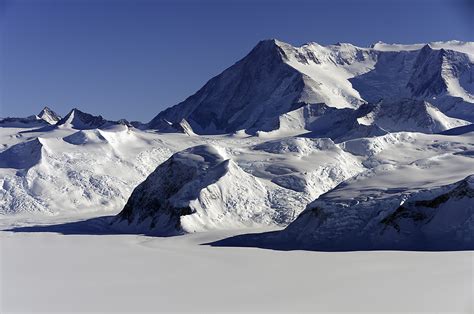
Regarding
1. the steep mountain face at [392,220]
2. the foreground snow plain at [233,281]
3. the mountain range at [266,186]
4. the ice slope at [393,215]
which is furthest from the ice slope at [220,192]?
the foreground snow plain at [233,281]

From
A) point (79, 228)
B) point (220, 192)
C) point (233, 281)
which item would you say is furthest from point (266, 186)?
point (233, 281)

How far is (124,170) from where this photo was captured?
5679 inches

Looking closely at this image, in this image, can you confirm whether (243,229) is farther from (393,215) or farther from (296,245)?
(393,215)

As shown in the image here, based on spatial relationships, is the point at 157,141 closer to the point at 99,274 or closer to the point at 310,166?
the point at 310,166

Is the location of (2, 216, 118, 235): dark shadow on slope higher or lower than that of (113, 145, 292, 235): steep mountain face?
lower

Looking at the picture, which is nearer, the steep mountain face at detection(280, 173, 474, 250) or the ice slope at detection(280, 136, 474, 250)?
the steep mountain face at detection(280, 173, 474, 250)

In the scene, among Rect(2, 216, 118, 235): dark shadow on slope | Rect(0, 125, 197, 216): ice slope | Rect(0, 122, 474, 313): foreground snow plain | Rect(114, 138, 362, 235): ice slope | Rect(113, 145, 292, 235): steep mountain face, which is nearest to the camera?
Rect(0, 122, 474, 313): foreground snow plain

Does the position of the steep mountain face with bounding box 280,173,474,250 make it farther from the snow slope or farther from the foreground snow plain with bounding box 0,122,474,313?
the foreground snow plain with bounding box 0,122,474,313

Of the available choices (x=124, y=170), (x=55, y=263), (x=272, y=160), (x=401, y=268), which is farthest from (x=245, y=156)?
(x=401, y=268)

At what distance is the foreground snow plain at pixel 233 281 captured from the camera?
31.0 metres

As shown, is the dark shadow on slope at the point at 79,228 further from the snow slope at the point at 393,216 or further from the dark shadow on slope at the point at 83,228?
the snow slope at the point at 393,216

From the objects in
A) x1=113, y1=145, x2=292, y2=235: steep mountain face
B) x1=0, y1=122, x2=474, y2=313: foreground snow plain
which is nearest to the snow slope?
x1=0, y1=122, x2=474, y2=313: foreground snow plain

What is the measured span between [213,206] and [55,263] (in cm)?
3734

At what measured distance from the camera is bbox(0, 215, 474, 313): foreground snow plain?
102ft
